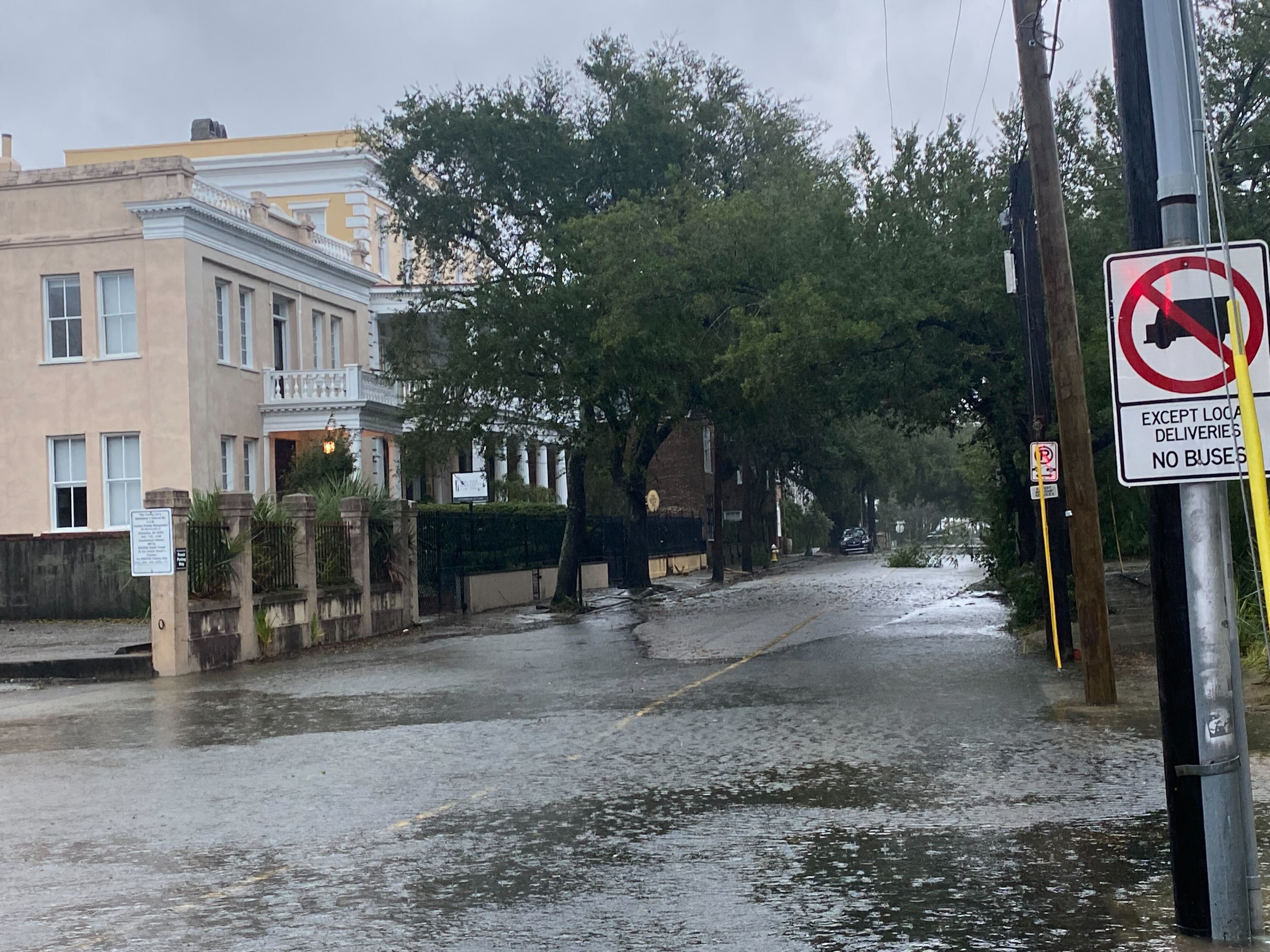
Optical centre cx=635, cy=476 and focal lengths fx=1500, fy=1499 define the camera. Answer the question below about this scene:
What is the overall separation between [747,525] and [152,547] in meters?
38.8

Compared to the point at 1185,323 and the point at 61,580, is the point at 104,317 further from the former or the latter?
the point at 1185,323

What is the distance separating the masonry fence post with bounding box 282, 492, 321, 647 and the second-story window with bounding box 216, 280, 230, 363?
1192cm

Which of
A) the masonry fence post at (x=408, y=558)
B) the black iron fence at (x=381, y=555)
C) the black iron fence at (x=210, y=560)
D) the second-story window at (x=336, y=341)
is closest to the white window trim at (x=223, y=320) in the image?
the second-story window at (x=336, y=341)

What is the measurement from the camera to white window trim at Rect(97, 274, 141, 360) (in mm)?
33438

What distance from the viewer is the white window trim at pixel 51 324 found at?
110 ft

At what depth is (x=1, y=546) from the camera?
29453 mm

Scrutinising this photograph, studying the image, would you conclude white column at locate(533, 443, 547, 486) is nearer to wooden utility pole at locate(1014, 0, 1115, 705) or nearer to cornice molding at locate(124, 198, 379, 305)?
cornice molding at locate(124, 198, 379, 305)

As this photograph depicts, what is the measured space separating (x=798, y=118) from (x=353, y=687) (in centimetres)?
2779

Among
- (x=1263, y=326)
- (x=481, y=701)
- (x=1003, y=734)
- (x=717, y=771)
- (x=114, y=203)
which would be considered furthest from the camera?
(x=114, y=203)

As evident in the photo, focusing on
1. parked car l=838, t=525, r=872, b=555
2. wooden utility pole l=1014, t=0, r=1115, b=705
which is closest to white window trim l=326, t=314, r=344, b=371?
wooden utility pole l=1014, t=0, r=1115, b=705

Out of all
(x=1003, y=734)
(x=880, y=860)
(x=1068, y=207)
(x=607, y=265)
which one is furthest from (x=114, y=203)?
(x=880, y=860)

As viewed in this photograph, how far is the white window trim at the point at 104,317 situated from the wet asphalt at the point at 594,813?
652 inches

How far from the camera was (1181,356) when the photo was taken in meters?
6.00

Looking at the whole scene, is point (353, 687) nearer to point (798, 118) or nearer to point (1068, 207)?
point (1068, 207)
